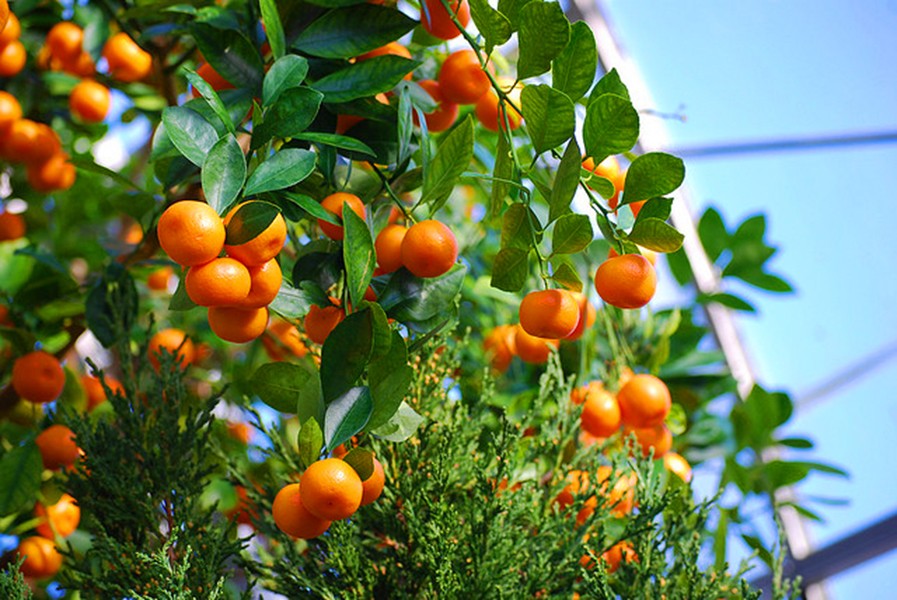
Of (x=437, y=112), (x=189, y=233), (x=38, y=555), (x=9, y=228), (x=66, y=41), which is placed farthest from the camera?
(x=9, y=228)

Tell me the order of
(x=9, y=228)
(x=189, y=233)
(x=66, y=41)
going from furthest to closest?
(x=9, y=228) → (x=66, y=41) → (x=189, y=233)

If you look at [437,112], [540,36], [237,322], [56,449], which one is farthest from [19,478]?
[540,36]

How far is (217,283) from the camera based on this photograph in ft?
1.58

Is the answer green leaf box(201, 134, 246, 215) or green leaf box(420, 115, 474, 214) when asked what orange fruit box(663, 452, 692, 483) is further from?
green leaf box(201, 134, 246, 215)

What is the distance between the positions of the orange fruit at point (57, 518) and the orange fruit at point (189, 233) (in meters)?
0.50

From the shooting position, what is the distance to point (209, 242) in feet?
1.58

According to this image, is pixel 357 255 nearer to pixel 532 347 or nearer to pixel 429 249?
pixel 429 249

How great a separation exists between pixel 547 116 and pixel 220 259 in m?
0.22

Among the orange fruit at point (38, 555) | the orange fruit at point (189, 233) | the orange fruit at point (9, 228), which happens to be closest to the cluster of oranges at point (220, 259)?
the orange fruit at point (189, 233)

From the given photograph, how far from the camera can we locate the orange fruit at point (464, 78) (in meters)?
0.67

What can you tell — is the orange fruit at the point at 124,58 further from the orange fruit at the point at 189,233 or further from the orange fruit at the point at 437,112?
the orange fruit at the point at 189,233

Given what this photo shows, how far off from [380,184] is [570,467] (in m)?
0.29

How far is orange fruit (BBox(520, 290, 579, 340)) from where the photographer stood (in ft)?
1.85

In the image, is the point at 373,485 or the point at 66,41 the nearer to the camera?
the point at 373,485
